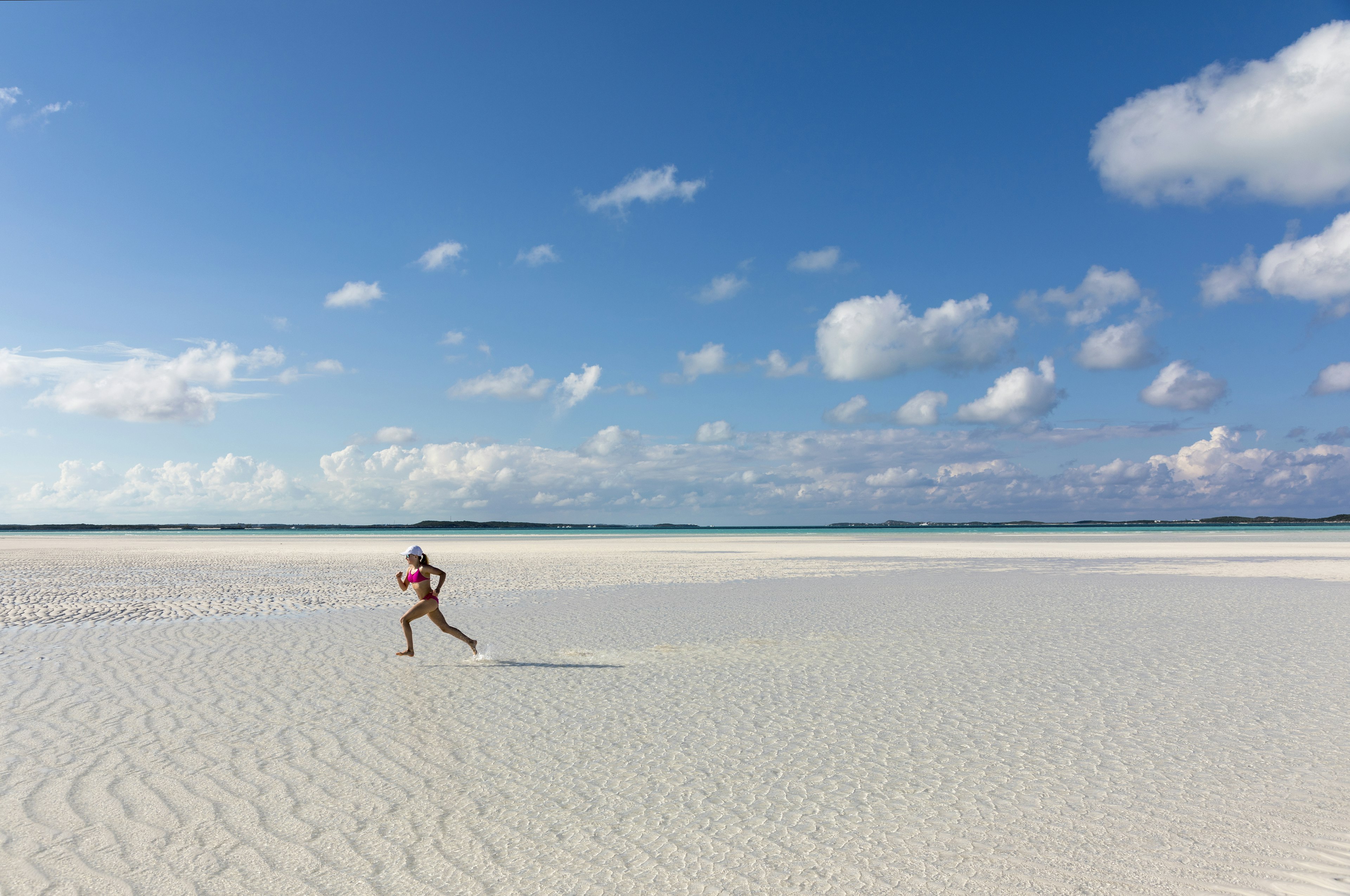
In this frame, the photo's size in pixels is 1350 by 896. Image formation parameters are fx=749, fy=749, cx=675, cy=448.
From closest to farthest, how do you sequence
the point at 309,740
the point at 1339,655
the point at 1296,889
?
the point at 1296,889 < the point at 309,740 < the point at 1339,655

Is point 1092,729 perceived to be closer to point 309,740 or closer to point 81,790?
point 309,740

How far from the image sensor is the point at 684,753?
771cm

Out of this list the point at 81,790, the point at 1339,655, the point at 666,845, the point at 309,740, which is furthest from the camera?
the point at 1339,655

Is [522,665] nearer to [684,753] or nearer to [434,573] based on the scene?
[434,573]

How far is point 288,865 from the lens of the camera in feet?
17.3

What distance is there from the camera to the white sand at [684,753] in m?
5.27

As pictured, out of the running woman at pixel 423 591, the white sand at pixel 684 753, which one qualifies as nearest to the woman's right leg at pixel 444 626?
the running woman at pixel 423 591

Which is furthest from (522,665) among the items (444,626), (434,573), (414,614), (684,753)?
(684,753)

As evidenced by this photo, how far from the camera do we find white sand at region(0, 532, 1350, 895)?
5266 mm

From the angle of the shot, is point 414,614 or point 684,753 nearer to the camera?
point 684,753

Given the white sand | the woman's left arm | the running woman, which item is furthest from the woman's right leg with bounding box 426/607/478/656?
the white sand

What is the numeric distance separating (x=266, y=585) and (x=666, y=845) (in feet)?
81.0

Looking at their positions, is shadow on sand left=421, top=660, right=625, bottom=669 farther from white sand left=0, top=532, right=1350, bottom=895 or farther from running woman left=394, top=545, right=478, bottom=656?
running woman left=394, top=545, right=478, bottom=656

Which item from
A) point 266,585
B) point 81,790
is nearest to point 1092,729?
point 81,790
